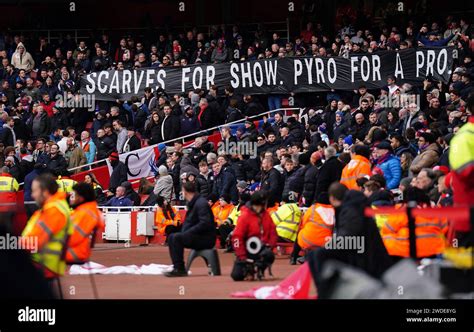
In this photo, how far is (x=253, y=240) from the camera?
16.8 m

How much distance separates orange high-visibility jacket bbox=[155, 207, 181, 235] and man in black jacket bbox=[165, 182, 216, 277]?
5782 millimetres

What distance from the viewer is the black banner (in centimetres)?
2645

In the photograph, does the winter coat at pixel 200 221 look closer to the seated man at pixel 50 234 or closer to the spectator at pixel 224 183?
the seated man at pixel 50 234

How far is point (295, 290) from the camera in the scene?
13.4m

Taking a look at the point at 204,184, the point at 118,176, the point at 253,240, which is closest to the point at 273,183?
the point at 204,184

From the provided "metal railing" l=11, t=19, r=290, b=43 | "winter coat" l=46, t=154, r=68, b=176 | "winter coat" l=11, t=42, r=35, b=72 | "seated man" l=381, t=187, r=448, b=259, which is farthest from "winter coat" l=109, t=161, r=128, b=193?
"seated man" l=381, t=187, r=448, b=259

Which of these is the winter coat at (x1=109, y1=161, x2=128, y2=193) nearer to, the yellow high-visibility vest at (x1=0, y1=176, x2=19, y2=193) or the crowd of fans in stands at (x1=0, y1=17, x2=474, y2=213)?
the crowd of fans in stands at (x1=0, y1=17, x2=474, y2=213)

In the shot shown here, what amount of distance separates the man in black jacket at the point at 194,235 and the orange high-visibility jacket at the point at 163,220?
5.78 meters

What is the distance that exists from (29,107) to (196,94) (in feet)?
16.7

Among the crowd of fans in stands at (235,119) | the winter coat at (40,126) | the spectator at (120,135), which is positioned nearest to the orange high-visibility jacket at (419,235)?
the crowd of fans in stands at (235,119)
